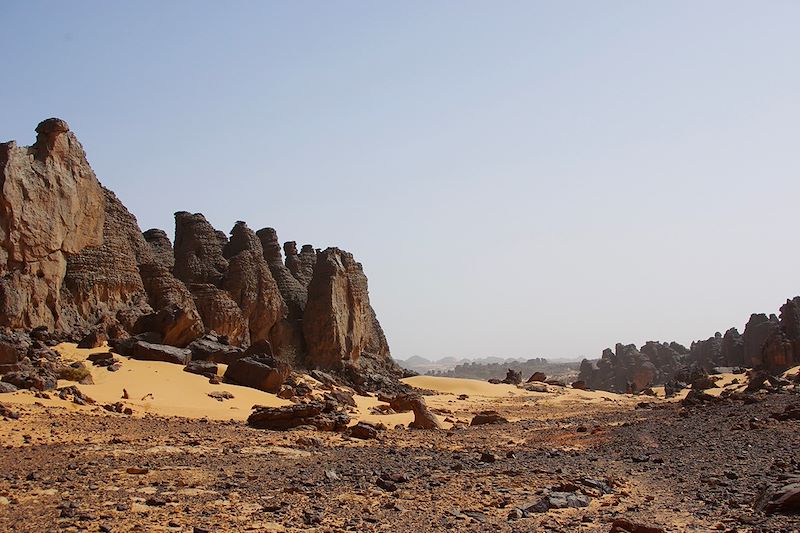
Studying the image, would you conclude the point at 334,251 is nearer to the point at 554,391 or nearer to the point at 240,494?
the point at 554,391

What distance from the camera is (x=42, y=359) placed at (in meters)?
21.0

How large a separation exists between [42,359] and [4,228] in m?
5.55

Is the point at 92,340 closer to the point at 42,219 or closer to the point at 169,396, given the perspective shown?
the point at 169,396

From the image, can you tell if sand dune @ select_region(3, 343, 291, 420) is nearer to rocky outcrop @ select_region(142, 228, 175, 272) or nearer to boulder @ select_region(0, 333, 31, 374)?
boulder @ select_region(0, 333, 31, 374)

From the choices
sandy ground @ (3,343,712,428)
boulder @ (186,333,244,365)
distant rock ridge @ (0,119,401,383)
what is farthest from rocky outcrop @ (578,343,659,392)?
boulder @ (186,333,244,365)

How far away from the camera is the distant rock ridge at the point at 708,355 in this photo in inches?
2076

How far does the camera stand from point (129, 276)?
29766mm

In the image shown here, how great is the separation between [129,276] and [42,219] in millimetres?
5210

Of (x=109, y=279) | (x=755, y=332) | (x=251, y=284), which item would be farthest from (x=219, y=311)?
(x=755, y=332)

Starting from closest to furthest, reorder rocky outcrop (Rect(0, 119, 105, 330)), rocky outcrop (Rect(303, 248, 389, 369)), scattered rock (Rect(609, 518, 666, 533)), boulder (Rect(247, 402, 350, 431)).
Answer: scattered rock (Rect(609, 518, 666, 533))
boulder (Rect(247, 402, 350, 431))
rocky outcrop (Rect(0, 119, 105, 330))
rocky outcrop (Rect(303, 248, 389, 369))

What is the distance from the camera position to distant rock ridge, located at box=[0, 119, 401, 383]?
24469 millimetres

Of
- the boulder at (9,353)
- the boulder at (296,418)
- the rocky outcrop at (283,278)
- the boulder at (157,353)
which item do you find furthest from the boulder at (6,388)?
the rocky outcrop at (283,278)

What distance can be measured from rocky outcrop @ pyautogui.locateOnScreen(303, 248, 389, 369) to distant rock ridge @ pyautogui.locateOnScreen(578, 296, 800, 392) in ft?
101

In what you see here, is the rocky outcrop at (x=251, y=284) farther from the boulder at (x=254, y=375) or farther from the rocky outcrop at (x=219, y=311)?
the boulder at (x=254, y=375)
